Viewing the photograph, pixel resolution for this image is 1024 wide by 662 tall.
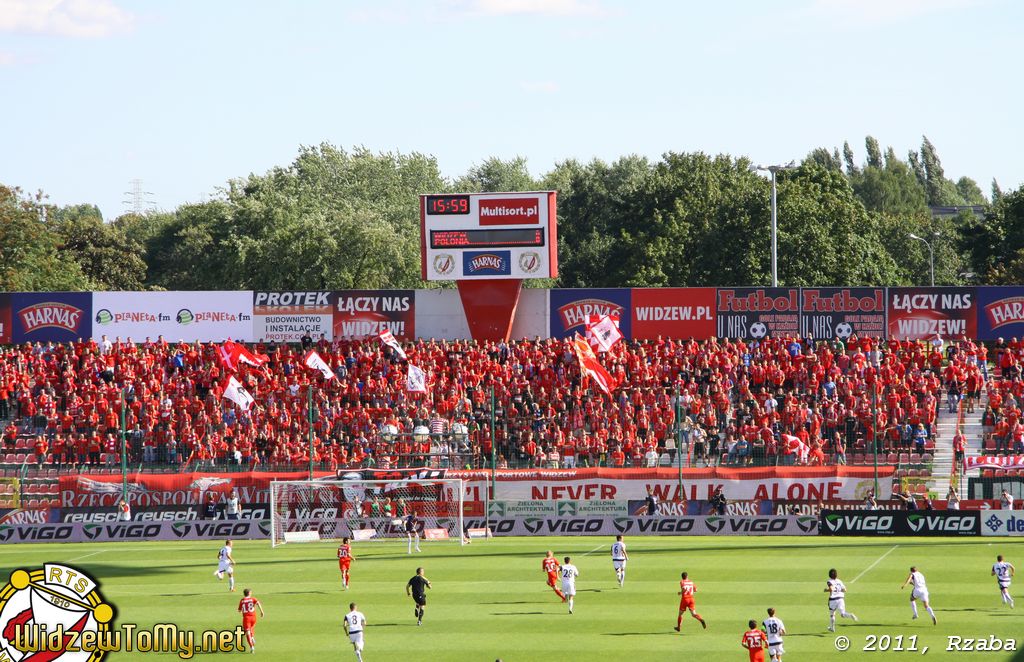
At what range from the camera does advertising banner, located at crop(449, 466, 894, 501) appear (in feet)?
146

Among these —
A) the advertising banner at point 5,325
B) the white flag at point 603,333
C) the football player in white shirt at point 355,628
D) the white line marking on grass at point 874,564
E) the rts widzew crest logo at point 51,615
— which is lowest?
the white line marking on grass at point 874,564

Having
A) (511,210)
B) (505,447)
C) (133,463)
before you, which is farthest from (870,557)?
(133,463)

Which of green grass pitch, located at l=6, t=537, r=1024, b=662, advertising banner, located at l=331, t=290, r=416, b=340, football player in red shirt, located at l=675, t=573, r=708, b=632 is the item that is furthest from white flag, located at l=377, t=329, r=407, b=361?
football player in red shirt, located at l=675, t=573, r=708, b=632

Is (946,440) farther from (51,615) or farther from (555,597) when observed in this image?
(51,615)

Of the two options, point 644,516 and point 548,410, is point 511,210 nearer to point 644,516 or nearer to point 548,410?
point 548,410

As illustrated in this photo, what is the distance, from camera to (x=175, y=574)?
36219 mm

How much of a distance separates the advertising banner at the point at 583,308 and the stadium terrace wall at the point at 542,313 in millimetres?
46

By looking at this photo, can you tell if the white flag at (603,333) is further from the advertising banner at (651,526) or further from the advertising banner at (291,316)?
the advertising banner at (291,316)

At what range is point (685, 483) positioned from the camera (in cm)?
4569

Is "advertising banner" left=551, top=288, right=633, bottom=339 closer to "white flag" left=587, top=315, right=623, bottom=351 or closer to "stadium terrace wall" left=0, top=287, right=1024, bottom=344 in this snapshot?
"stadium terrace wall" left=0, top=287, right=1024, bottom=344

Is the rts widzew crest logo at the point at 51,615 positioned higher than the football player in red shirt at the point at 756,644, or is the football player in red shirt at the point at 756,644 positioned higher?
A: the rts widzew crest logo at the point at 51,615

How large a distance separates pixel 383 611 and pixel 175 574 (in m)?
9.50

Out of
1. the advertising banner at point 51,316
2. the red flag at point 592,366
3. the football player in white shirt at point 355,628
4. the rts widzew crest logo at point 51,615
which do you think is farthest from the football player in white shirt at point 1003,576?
the advertising banner at point 51,316

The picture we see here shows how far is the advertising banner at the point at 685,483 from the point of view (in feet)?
146
